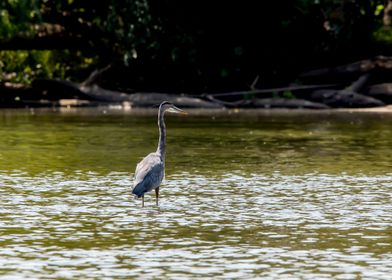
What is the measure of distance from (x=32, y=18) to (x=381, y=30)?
15.5 m

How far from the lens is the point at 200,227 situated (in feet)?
51.3

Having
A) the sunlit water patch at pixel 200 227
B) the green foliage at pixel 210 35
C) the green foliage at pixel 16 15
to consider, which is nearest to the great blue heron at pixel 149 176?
the sunlit water patch at pixel 200 227

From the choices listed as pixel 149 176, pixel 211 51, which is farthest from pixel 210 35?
pixel 149 176

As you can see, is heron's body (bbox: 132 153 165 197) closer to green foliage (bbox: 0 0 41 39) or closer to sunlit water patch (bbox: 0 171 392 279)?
sunlit water patch (bbox: 0 171 392 279)

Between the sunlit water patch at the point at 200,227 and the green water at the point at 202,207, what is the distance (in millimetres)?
19

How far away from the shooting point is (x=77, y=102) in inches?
2009

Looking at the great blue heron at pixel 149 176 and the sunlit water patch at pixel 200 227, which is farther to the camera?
the great blue heron at pixel 149 176

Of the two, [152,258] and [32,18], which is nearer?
[152,258]

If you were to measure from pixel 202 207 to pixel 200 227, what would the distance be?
6.66 ft

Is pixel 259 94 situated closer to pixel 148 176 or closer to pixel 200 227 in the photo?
pixel 148 176

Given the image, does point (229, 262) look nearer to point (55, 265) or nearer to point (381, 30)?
point (55, 265)

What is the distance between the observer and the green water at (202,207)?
42.3ft

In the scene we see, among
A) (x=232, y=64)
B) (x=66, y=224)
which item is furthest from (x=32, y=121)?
(x=66, y=224)

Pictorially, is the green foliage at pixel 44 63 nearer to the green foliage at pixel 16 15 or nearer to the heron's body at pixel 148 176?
the green foliage at pixel 16 15
